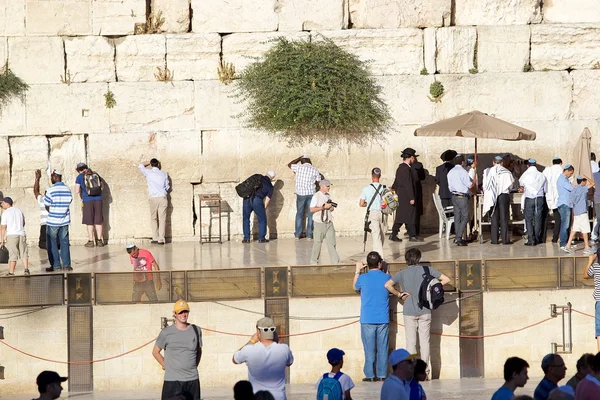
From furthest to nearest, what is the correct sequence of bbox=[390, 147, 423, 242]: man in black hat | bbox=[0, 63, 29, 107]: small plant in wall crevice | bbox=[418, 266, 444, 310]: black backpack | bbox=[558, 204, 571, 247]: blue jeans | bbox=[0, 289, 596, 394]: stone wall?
bbox=[0, 63, 29, 107]: small plant in wall crevice
bbox=[390, 147, 423, 242]: man in black hat
bbox=[558, 204, 571, 247]: blue jeans
bbox=[0, 289, 596, 394]: stone wall
bbox=[418, 266, 444, 310]: black backpack

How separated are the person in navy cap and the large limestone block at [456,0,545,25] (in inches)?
140

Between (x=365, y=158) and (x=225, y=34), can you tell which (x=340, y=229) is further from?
(x=225, y=34)

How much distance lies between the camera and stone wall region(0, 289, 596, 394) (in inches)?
590

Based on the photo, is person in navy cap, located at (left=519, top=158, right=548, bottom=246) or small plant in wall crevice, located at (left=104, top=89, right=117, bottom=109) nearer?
person in navy cap, located at (left=519, top=158, right=548, bottom=246)

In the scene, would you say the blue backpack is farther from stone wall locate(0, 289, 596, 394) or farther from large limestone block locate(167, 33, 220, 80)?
large limestone block locate(167, 33, 220, 80)

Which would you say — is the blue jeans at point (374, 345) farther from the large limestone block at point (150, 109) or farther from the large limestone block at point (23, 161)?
the large limestone block at point (23, 161)

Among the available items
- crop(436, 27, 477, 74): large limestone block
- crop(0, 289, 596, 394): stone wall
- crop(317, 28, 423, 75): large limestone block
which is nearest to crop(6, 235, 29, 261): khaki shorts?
crop(0, 289, 596, 394): stone wall

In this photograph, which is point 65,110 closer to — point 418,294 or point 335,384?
point 418,294

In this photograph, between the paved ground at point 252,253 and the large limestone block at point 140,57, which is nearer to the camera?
the paved ground at point 252,253

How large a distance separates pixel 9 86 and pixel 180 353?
9.50 metres

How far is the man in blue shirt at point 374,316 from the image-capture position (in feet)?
48.4

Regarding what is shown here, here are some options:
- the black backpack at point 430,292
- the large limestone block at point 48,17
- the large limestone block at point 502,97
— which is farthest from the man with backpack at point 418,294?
the large limestone block at point 48,17

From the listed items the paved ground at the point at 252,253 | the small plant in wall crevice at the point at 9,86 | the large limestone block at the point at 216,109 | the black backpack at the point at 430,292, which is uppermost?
the small plant in wall crevice at the point at 9,86

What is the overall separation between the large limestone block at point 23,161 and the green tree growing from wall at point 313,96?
340cm
